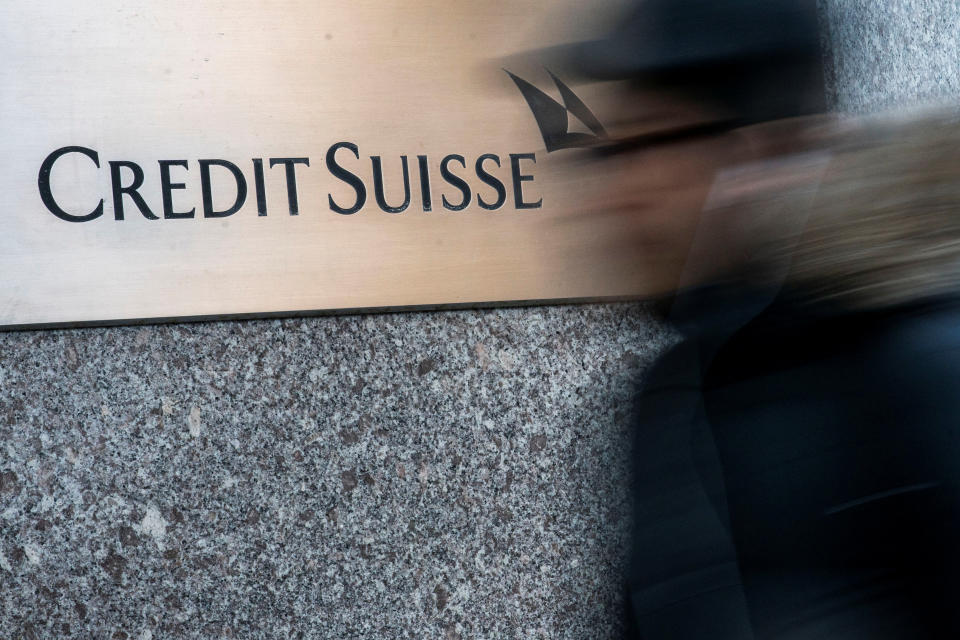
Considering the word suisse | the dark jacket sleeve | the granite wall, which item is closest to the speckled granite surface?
the granite wall

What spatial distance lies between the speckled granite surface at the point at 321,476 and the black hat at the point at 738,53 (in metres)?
0.89

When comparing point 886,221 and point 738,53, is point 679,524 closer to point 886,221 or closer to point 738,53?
point 886,221

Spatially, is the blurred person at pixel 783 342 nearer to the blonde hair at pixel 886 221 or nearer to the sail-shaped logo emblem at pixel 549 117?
the blonde hair at pixel 886 221

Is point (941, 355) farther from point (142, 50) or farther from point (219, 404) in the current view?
point (142, 50)

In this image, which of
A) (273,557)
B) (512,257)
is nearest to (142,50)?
(512,257)

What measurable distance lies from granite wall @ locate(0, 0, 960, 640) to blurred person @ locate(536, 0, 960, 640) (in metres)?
0.69

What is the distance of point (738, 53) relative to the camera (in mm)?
977

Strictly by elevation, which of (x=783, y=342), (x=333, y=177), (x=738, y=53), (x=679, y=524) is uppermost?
(x=333, y=177)

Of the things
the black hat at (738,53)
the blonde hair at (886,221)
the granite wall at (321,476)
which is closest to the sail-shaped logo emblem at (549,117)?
the granite wall at (321,476)

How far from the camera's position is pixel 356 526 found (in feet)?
6.10

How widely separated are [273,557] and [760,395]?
3.82 ft

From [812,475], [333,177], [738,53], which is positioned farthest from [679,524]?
[333,177]

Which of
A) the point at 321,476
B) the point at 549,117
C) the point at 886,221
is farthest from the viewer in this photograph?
the point at 549,117

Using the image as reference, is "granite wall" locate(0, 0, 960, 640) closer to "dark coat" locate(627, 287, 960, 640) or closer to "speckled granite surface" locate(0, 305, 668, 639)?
"speckled granite surface" locate(0, 305, 668, 639)
